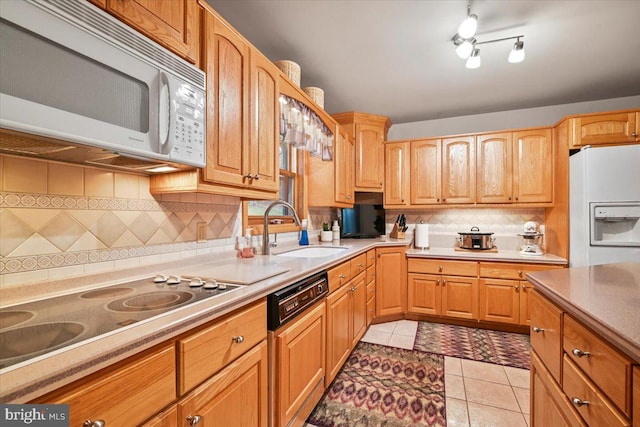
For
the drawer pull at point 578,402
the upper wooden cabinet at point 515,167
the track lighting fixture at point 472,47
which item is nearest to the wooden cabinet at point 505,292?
the upper wooden cabinet at point 515,167

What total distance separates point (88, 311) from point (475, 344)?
292 cm

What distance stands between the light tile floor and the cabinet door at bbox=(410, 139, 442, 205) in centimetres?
175

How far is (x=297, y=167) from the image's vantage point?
2.80 meters

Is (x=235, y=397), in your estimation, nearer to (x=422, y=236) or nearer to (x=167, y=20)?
(x=167, y=20)

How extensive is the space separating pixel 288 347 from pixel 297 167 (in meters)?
1.87

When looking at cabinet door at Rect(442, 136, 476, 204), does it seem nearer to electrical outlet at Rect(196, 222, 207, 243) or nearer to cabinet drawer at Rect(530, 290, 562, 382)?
cabinet drawer at Rect(530, 290, 562, 382)

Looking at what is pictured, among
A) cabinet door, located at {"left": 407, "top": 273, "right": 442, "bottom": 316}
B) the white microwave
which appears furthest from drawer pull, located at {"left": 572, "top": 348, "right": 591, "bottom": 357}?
cabinet door, located at {"left": 407, "top": 273, "right": 442, "bottom": 316}

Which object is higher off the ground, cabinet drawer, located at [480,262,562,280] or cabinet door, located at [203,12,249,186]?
cabinet door, located at [203,12,249,186]

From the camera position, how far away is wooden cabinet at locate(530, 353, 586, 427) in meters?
0.92

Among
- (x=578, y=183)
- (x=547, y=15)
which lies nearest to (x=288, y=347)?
(x=547, y=15)

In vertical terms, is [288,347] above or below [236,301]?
below

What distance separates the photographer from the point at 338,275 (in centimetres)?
192

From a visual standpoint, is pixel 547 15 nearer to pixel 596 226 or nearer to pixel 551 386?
pixel 596 226

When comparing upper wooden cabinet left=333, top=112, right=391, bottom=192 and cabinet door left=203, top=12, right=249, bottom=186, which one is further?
upper wooden cabinet left=333, top=112, right=391, bottom=192
